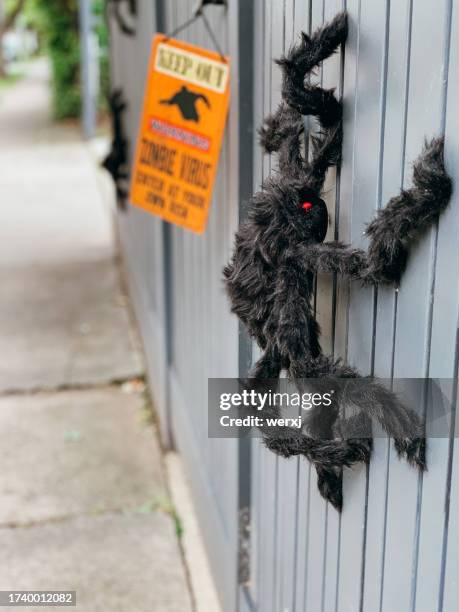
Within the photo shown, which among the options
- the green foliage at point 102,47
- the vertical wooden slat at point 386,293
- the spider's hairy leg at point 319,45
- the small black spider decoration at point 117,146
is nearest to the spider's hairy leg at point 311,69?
the spider's hairy leg at point 319,45

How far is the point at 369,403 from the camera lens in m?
1.27

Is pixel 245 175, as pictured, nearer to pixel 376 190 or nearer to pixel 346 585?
pixel 376 190

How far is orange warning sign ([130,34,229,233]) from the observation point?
7.23 feet

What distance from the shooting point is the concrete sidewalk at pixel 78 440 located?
117 inches

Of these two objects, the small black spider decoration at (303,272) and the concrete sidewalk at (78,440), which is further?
the concrete sidewalk at (78,440)

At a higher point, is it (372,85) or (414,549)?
(372,85)

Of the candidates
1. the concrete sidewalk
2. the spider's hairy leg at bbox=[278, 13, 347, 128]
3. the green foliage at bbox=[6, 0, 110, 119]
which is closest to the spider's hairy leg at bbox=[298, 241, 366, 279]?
the spider's hairy leg at bbox=[278, 13, 347, 128]

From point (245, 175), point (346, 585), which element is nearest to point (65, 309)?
point (245, 175)

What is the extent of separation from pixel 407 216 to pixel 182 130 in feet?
4.29

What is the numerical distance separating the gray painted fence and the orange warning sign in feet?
0.22

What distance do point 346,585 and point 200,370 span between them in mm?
1535

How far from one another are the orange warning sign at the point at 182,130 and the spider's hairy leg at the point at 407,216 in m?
1.08

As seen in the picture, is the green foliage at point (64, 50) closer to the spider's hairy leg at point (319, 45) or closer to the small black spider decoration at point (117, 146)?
the small black spider decoration at point (117, 146)

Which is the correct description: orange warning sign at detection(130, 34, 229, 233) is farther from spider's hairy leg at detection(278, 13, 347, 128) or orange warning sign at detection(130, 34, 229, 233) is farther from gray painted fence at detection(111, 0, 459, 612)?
spider's hairy leg at detection(278, 13, 347, 128)
